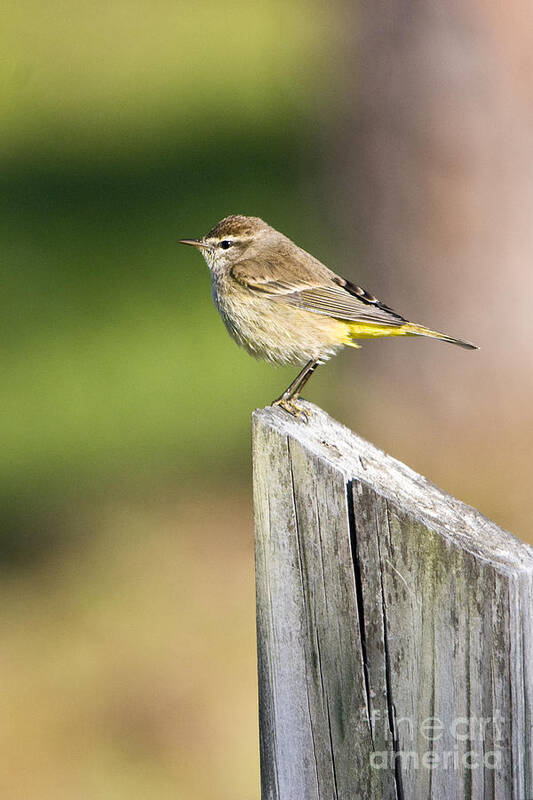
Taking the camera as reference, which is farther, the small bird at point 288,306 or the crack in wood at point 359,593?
the small bird at point 288,306

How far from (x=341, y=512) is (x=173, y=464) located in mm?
5681

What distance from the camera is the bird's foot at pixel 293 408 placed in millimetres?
2468

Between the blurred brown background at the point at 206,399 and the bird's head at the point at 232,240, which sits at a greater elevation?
the bird's head at the point at 232,240

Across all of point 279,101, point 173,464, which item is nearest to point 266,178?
point 279,101

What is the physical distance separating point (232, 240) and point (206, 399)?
411 cm

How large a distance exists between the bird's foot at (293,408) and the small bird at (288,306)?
0.67 meters

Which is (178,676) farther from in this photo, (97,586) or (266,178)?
(266,178)

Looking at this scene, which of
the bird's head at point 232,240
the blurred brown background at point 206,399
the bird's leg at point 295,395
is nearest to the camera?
the bird's leg at point 295,395

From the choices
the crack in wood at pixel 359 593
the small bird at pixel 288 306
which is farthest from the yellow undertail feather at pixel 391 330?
the crack in wood at pixel 359 593

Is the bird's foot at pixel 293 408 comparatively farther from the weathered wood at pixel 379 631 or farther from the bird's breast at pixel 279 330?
the bird's breast at pixel 279 330

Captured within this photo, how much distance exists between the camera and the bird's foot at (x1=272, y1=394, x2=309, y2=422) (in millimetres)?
2468

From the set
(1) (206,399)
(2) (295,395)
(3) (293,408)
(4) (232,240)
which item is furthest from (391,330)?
(1) (206,399)

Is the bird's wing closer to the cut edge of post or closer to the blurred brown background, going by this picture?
the blurred brown background

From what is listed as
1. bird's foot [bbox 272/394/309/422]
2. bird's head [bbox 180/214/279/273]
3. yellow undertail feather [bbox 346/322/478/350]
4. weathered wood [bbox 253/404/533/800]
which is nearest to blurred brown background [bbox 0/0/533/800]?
bird's head [bbox 180/214/279/273]
